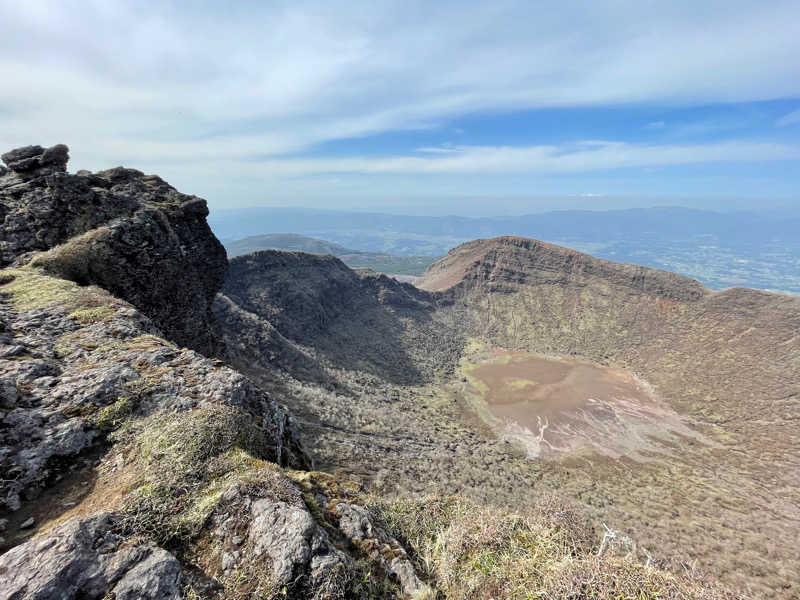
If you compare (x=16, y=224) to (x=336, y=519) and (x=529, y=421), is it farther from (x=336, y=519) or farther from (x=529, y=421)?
(x=529, y=421)

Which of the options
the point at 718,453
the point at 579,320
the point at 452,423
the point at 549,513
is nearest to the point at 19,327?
the point at 549,513

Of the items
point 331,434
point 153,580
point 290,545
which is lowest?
point 331,434

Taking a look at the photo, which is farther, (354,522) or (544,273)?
(544,273)

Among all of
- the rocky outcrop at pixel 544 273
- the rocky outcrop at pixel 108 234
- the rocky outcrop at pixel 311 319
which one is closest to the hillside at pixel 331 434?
the rocky outcrop at pixel 108 234

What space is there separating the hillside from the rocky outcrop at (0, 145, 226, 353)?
15 cm

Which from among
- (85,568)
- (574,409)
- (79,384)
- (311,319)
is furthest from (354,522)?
(311,319)

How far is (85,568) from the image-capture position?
12.7 feet

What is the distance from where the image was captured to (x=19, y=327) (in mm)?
9883

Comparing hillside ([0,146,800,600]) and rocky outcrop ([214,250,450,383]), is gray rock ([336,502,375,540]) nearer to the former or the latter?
hillside ([0,146,800,600])

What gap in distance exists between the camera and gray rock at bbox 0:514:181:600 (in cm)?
356

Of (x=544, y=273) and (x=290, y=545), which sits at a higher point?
(x=290, y=545)

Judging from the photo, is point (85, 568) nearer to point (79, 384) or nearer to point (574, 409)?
point (79, 384)

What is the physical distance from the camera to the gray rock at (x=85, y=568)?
3557 millimetres

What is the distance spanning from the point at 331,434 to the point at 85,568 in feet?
86.0
